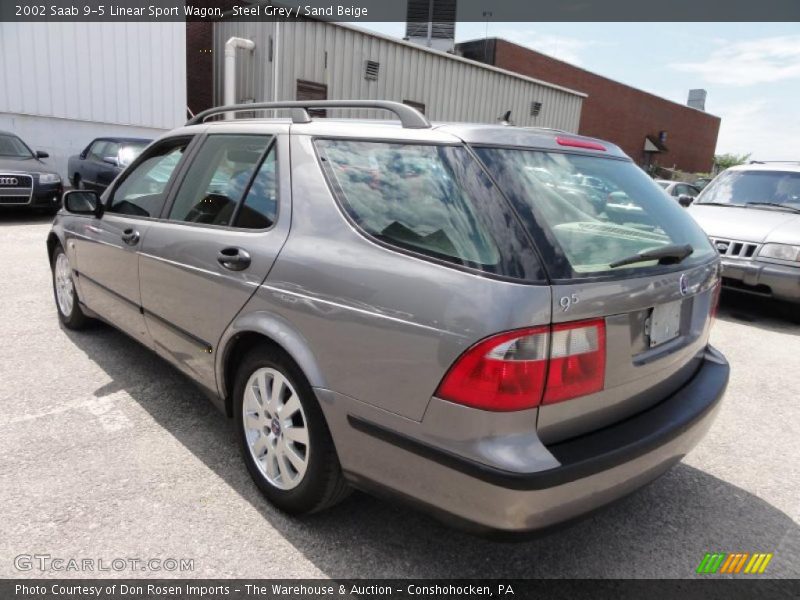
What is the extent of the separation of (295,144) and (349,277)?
762 mm

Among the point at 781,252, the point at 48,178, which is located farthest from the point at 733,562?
the point at 48,178

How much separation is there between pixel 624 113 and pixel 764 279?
3154 centimetres

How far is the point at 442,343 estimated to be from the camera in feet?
6.00

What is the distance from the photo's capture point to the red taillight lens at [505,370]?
1.76 metres

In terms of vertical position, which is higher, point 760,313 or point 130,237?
point 130,237

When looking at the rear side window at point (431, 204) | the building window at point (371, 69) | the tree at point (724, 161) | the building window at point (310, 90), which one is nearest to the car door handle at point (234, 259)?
the rear side window at point (431, 204)

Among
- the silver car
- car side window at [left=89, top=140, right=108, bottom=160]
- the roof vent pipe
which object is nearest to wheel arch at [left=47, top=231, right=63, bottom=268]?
the silver car

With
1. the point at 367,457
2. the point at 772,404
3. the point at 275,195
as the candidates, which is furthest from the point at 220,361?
the point at 772,404

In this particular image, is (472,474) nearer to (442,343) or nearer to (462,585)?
(442,343)

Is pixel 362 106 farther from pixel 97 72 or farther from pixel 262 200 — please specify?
pixel 97 72

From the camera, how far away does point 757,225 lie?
6340mm

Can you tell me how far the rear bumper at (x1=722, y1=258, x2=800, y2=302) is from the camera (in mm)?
5875

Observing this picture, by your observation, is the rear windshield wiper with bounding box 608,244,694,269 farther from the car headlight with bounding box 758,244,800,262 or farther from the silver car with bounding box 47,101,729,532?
the car headlight with bounding box 758,244,800,262

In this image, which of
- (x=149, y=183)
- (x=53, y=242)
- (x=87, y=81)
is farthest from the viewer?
(x=87, y=81)
